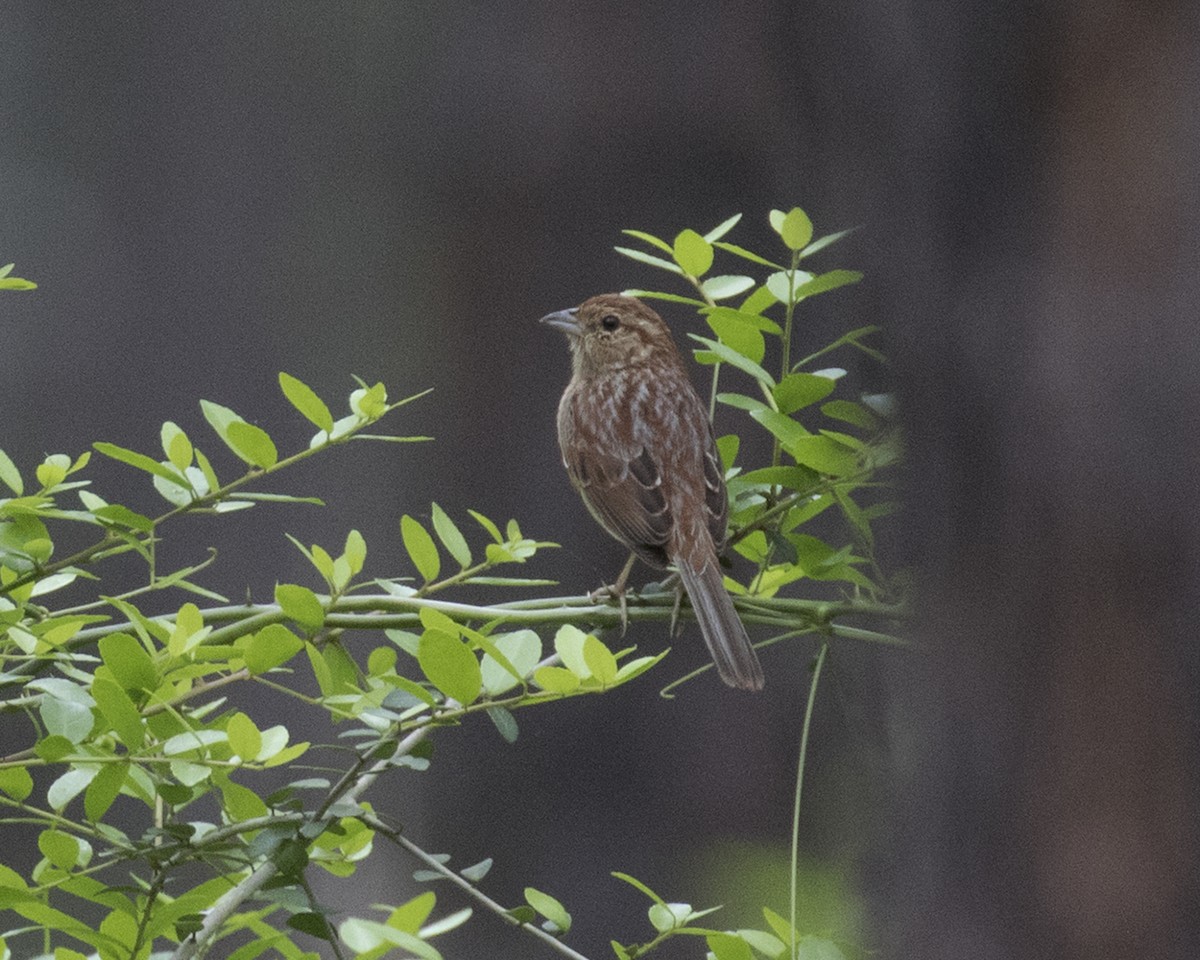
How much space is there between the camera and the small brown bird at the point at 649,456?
155cm

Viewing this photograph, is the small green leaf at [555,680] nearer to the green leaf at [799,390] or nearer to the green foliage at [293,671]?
the green foliage at [293,671]

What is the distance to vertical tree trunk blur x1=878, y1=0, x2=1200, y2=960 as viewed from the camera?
0.55 m

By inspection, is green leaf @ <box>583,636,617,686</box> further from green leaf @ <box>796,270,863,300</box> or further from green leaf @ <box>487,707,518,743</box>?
green leaf @ <box>796,270,863,300</box>

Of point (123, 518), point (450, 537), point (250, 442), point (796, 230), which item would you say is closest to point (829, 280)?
point (796, 230)

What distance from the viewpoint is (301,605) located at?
3.48ft

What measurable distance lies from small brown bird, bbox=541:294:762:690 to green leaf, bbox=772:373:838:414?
219 millimetres

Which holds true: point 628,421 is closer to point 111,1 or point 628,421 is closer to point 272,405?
point 272,405

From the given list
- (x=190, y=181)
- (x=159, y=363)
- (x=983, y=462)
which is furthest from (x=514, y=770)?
(x=983, y=462)

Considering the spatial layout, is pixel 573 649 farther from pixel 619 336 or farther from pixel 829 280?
pixel 619 336

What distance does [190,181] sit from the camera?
3611 mm

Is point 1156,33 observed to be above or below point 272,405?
above

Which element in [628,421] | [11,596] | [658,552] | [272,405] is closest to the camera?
[11,596]

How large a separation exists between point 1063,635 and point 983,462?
0.07m

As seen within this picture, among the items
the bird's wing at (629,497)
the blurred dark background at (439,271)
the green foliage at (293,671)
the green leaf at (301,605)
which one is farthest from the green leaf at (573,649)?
the blurred dark background at (439,271)
